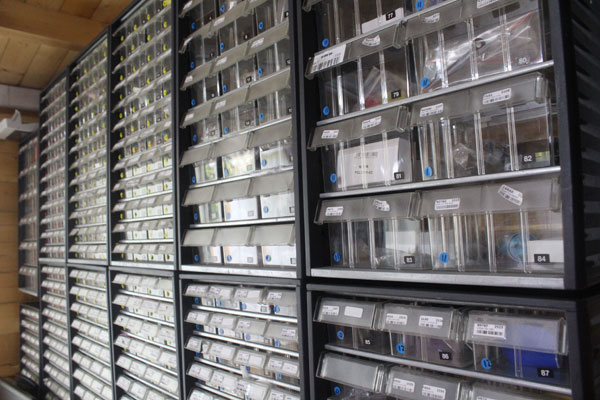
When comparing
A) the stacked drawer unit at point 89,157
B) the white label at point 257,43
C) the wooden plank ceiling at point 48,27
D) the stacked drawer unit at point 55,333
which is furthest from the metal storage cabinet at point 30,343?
the white label at point 257,43

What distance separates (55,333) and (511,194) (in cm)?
344

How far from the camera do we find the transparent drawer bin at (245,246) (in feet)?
5.02

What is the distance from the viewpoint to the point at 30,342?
397 cm

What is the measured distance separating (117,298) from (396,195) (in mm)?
1873

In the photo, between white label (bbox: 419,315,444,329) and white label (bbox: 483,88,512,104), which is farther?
white label (bbox: 419,315,444,329)

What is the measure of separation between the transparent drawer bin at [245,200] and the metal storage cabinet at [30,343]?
266 centimetres

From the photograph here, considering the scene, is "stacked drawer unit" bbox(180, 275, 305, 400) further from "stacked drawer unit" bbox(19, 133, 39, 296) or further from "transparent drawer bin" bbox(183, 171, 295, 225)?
"stacked drawer unit" bbox(19, 133, 39, 296)

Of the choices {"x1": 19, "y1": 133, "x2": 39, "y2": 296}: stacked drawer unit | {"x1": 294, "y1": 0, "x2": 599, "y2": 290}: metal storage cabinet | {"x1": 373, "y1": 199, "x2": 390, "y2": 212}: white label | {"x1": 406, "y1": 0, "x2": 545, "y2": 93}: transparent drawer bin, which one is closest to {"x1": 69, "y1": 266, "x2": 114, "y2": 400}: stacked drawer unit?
{"x1": 19, "y1": 133, "x2": 39, "y2": 296}: stacked drawer unit

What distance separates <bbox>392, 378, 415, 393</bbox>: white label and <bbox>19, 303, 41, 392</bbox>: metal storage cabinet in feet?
11.5

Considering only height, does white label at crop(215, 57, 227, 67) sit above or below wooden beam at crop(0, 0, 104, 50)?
below

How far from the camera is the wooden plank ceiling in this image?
289cm

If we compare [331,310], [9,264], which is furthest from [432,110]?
[9,264]

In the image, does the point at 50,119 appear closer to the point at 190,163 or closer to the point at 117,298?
the point at 117,298

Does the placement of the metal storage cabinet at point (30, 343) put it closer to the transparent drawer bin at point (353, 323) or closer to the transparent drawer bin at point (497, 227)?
the transparent drawer bin at point (353, 323)
